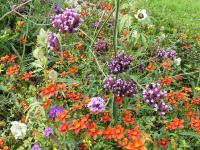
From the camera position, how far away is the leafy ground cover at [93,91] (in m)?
2.83

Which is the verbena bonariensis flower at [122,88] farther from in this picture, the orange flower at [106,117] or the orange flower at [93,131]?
the orange flower at [93,131]


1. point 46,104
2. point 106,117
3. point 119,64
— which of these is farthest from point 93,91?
point 46,104

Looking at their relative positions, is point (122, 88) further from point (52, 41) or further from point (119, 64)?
point (52, 41)

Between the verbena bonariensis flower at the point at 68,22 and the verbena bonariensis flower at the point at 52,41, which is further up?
the verbena bonariensis flower at the point at 68,22

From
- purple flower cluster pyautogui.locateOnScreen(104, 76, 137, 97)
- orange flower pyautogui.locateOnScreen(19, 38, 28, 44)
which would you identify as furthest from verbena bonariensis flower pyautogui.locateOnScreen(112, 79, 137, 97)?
orange flower pyautogui.locateOnScreen(19, 38, 28, 44)

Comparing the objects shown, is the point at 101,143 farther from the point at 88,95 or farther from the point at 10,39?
the point at 10,39

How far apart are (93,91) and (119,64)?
0.37 meters

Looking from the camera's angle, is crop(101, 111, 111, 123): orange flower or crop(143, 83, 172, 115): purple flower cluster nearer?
crop(143, 83, 172, 115): purple flower cluster

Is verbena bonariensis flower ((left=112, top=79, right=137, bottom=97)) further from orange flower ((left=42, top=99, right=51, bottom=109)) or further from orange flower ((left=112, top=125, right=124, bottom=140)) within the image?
orange flower ((left=42, top=99, right=51, bottom=109))

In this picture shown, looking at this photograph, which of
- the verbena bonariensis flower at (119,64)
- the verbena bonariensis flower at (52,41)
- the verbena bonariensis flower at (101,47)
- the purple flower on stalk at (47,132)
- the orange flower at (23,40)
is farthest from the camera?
the orange flower at (23,40)

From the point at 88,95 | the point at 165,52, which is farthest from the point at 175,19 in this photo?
the point at 88,95

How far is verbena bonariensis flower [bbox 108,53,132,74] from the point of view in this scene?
3133 mm

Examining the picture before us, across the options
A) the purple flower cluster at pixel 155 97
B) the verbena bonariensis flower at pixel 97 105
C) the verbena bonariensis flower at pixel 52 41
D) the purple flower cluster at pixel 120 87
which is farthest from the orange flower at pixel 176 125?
the verbena bonariensis flower at pixel 52 41

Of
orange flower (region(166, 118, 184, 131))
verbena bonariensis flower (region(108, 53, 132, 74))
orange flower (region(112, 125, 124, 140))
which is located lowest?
orange flower (region(112, 125, 124, 140))
